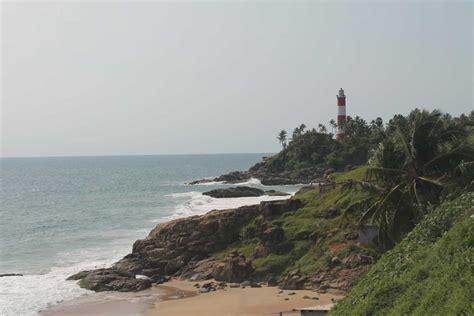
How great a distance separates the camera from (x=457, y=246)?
1425 centimetres

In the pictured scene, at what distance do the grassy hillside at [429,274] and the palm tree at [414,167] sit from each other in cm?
298

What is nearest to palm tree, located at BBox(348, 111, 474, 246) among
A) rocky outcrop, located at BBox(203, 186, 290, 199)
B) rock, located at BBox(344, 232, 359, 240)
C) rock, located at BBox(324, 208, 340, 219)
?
rock, located at BBox(344, 232, 359, 240)

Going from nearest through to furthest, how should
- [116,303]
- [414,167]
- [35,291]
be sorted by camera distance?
1. [414,167]
2. [116,303]
3. [35,291]

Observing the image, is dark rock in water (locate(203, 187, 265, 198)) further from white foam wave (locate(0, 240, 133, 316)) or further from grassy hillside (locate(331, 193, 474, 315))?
grassy hillside (locate(331, 193, 474, 315))

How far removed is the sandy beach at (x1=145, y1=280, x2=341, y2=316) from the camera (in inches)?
1086

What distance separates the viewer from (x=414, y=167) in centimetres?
2136

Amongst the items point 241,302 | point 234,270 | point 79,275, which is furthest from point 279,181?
point 241,302

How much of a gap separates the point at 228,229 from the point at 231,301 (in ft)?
34.4

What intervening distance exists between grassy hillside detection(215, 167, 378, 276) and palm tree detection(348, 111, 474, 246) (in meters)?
7.93

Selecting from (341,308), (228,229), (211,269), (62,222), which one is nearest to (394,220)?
(341,308)

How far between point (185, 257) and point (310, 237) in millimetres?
8902

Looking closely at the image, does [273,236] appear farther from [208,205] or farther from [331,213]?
[208,205]

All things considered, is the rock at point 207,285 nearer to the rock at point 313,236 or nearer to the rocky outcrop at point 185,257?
the rocky outcrop at point 185,257

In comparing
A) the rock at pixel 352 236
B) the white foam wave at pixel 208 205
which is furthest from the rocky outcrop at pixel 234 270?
the white foam wave at pixel 208 205
